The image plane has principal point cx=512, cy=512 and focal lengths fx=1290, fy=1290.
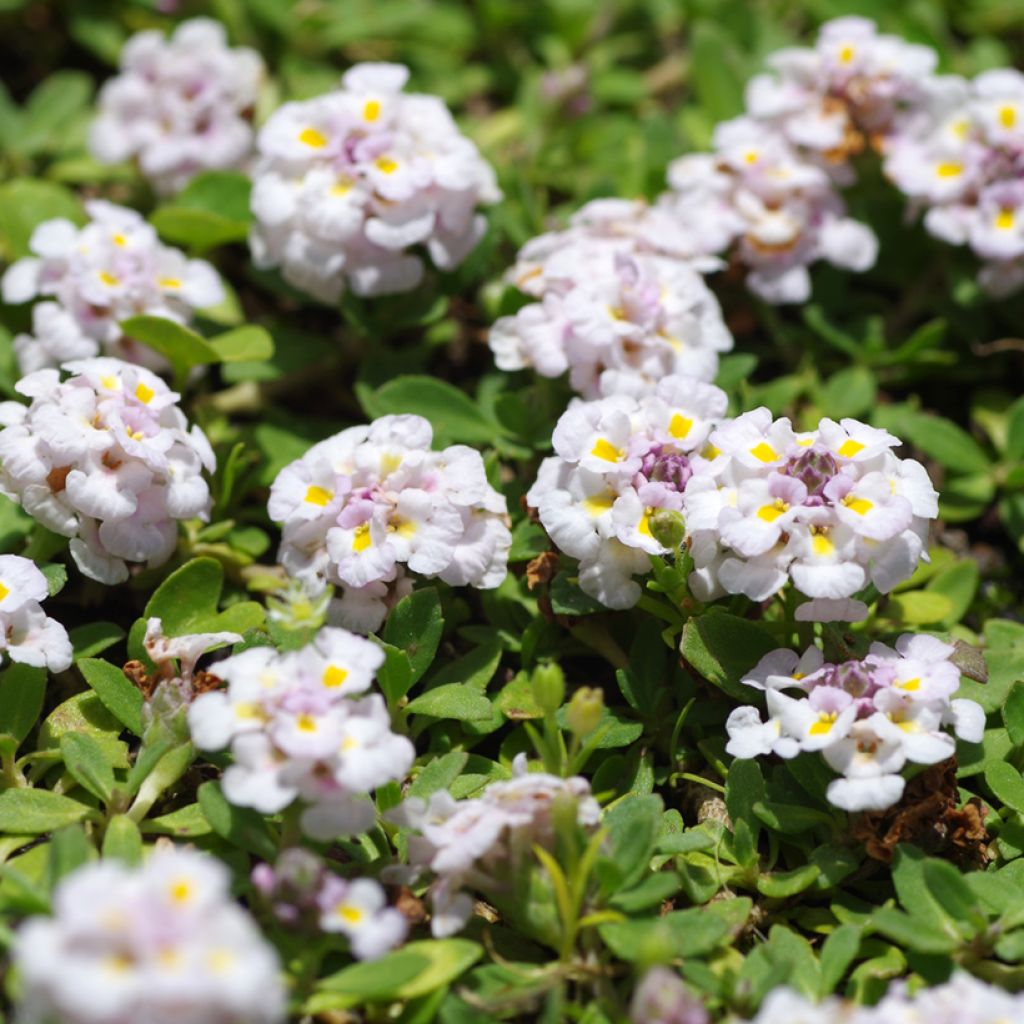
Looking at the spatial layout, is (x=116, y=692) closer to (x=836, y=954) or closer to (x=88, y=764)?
(x=88, y=764)

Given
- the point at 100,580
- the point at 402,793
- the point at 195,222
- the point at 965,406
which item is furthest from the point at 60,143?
the point at 965,406

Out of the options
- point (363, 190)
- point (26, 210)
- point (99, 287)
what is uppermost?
point (363, 190)

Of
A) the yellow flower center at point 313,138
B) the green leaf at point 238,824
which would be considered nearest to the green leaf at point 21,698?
the green leaf at point 238,824

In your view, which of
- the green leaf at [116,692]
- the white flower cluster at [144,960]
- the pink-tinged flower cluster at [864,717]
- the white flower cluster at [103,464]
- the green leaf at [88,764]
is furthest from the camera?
the white flower cluster at [103,464]

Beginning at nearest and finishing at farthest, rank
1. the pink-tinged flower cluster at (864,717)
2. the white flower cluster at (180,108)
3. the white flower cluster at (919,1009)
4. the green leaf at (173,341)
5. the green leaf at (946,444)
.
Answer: the white flower cluster at (919,1009) < the pink-tinged flower cluster at (864,717) < the green leaf at (173,341) < the green leaf at (946,444) < the white flower cluster at (180,108)

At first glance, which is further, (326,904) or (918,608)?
(918,608)

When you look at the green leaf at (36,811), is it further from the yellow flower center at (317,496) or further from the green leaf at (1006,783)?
the green leaf at (1006,783)

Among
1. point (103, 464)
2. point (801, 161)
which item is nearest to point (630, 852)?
point (103, 464)

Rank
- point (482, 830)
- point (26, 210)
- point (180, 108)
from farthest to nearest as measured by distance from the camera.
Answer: point (180, 108)
point (26, 210)
point (482, 830)
